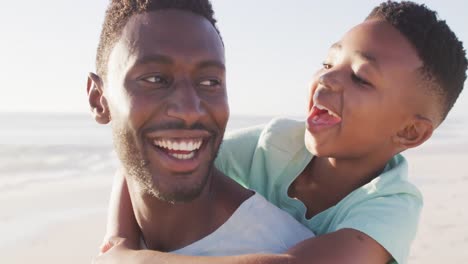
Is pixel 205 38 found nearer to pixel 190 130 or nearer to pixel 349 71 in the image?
pixel 190 130

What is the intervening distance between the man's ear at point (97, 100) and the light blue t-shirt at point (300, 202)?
756 mm

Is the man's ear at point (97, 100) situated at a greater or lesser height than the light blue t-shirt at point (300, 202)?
greater

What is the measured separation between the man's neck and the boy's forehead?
1.05 meters

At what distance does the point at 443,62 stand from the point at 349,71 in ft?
1.73

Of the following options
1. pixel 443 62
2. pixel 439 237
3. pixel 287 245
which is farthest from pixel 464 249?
pixel 287 245

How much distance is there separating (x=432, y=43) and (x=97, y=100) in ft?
5.85

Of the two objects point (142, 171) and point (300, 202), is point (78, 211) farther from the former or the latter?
point (142, 171)

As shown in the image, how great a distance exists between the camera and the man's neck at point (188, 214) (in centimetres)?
284

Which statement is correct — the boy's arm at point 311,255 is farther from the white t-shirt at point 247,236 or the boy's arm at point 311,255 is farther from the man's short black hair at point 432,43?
the man's short black hair at point 432,43

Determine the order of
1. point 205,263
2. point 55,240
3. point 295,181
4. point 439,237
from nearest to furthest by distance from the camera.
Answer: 1. point 205,263
2. point 295,181
3. point 55,240
4. point 439,237

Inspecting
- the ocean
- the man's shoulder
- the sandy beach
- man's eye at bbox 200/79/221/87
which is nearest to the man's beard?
the man's shoulder

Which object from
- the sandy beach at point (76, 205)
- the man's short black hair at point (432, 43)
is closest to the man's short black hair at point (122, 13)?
the man's short black hair at point (432, 43)

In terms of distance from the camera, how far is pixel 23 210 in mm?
8812

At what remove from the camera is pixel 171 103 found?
263 centimetres
